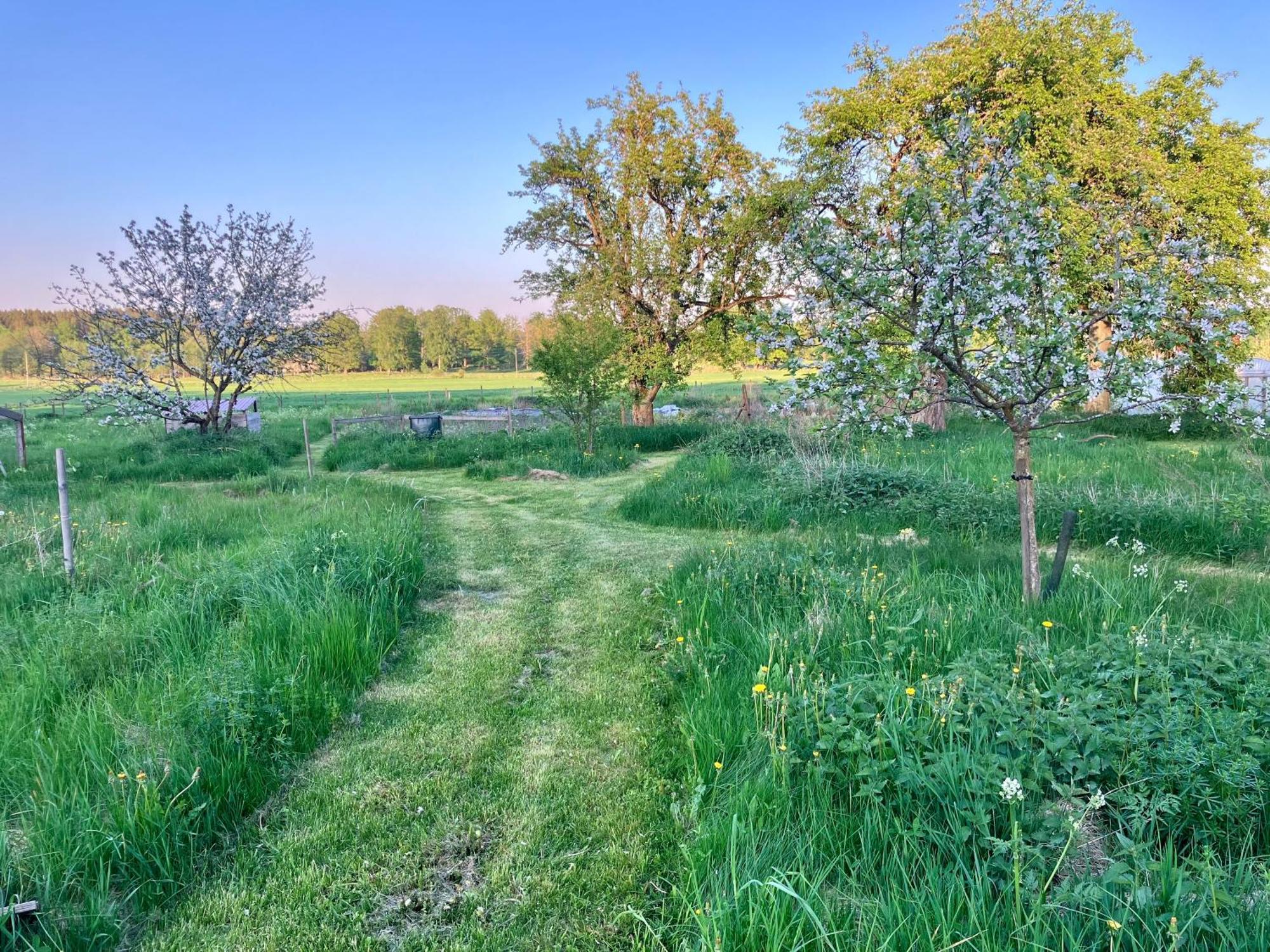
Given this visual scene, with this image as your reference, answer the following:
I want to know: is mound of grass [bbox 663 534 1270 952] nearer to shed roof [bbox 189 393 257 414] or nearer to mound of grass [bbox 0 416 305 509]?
mound of grass [bbox 0 416 305 509]

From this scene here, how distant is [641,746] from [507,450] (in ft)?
39.3

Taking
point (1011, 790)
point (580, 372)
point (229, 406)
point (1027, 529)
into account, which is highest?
point (580, 372)

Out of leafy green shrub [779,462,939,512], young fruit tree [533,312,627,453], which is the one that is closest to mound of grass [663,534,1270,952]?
leafy green shrub [779,462,939,512]

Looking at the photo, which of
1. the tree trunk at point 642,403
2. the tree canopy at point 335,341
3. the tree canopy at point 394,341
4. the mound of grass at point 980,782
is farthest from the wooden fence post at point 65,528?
the tree canopy at point 394,341

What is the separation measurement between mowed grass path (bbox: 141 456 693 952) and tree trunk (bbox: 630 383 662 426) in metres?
14.8

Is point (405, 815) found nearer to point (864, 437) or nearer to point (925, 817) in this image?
point (925, 817)

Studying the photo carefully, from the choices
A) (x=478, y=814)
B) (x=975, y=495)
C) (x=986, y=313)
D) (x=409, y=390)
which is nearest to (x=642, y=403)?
(x=975, y=495)

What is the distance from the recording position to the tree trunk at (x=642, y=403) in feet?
64.6

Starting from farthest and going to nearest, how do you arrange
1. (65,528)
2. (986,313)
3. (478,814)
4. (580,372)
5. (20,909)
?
(580,372), (65,528), (986,313), (478,814), (20,909)

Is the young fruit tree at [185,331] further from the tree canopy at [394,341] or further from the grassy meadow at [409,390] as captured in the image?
the tree canopy at [394,341]

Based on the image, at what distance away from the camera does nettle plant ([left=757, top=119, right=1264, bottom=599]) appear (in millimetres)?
3998

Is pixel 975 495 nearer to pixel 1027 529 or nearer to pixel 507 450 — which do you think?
pixel 1027 529

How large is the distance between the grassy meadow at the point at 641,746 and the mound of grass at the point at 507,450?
6531 millimetres

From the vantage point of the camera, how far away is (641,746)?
3363 mm
